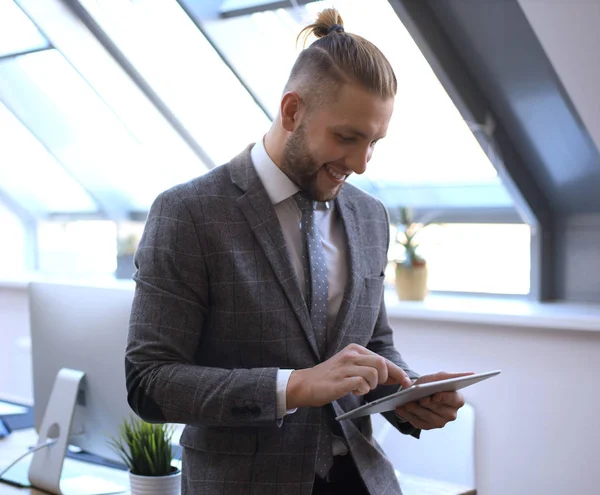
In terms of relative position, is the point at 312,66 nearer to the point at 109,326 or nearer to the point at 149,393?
the point at 149,393

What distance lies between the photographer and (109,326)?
1.94 m

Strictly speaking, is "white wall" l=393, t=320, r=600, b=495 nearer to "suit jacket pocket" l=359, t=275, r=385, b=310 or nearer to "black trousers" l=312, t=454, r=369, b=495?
"suit jacket pocket" l=359, t=275, r=385, b=310

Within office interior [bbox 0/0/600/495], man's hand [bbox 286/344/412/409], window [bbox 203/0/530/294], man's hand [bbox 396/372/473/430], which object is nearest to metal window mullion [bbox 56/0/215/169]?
office interior [bbox 0/0/600/495]

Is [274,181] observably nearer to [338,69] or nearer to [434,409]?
[338,69]

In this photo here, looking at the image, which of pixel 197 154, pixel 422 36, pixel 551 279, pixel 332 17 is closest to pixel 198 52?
pixel 197 154

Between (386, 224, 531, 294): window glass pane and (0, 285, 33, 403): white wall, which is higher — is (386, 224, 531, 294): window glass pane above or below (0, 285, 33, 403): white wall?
above

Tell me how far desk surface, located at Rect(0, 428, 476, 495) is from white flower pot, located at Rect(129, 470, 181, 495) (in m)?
0.21

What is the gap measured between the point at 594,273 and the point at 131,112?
229cm

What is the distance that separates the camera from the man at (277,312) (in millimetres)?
1380

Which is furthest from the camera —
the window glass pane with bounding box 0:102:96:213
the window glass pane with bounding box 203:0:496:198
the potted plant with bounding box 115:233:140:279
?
the window glass pane with bounding box 0:102:96:213

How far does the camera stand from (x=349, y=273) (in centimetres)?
159

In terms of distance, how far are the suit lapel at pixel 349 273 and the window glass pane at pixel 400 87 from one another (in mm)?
1701

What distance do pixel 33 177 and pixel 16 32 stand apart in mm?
1369

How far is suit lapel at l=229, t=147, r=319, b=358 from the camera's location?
1.47 meters
